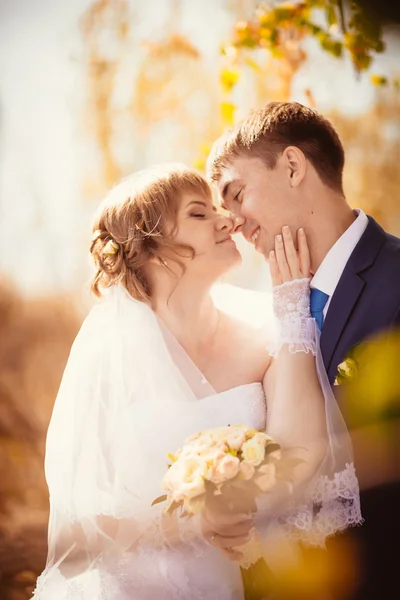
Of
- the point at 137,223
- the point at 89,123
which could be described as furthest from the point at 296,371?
the point at 89,123

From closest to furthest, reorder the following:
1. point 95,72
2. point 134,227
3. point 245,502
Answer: point 245,502
point 134,227
point 95,72

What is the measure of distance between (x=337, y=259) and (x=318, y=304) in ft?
0.55

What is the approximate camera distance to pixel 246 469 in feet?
5.57

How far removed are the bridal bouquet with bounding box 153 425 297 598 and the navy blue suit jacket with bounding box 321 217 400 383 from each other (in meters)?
0.37

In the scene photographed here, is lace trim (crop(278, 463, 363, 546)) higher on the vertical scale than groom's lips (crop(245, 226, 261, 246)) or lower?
lower

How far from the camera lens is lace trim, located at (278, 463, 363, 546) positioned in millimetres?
1845

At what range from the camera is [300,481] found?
6.26ft

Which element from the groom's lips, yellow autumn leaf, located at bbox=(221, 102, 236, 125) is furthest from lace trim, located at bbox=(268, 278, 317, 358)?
yellow autumn leaf, located at bbox=(221, 102, 236, 125)

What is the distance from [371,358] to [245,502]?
59 centimetres

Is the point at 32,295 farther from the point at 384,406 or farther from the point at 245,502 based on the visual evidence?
the point at 384,406

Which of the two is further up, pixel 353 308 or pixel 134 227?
pixel 134 227

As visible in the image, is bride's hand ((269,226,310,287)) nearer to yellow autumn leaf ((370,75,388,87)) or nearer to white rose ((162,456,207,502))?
white rose ((162,456,207,502))

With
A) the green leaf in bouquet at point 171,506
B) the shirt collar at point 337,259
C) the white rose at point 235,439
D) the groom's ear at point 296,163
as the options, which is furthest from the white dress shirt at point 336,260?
the green leaf in bouquet at point 171,506

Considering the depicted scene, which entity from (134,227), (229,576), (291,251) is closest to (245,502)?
(229,576)
